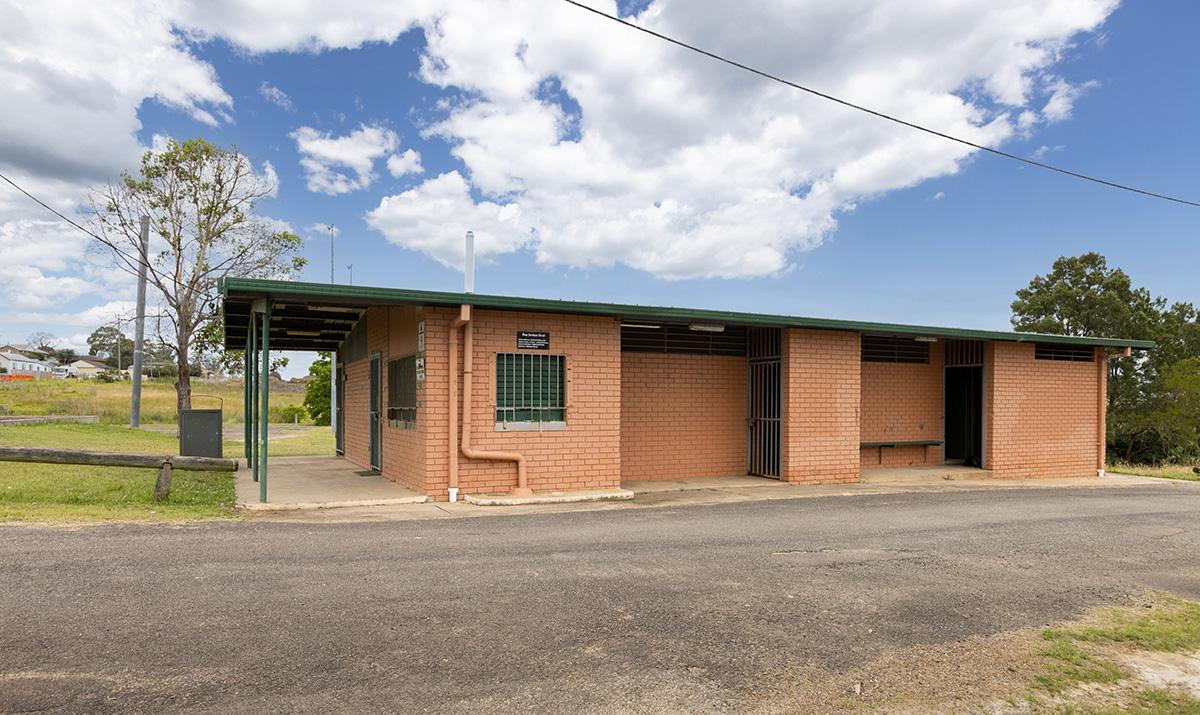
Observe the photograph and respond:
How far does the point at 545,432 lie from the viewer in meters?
11.4

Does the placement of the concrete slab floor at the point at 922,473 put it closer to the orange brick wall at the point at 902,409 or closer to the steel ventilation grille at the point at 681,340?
the orange brick wall at the point at 902,409

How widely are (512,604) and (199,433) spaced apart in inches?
453

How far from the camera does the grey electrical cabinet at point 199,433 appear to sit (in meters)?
14.5

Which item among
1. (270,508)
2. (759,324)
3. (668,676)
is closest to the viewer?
(668,676)

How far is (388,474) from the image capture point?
13070 mm

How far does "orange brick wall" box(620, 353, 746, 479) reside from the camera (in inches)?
530

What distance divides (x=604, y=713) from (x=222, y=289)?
324 inches

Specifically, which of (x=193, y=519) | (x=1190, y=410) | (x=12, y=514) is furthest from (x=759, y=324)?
(x=1190, y=410)

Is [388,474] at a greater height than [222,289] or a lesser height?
lesser

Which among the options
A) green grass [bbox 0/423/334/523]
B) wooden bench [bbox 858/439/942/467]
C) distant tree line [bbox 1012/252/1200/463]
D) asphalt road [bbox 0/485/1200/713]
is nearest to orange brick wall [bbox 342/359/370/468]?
green grass [bbox 0/423/334/523]

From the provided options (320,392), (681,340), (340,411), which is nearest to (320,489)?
(681,340)

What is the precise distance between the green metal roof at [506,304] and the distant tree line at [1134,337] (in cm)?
2744

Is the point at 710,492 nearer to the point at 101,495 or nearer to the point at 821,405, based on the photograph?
the point at 821,405

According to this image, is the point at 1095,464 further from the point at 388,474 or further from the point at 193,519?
the point at 193,519
